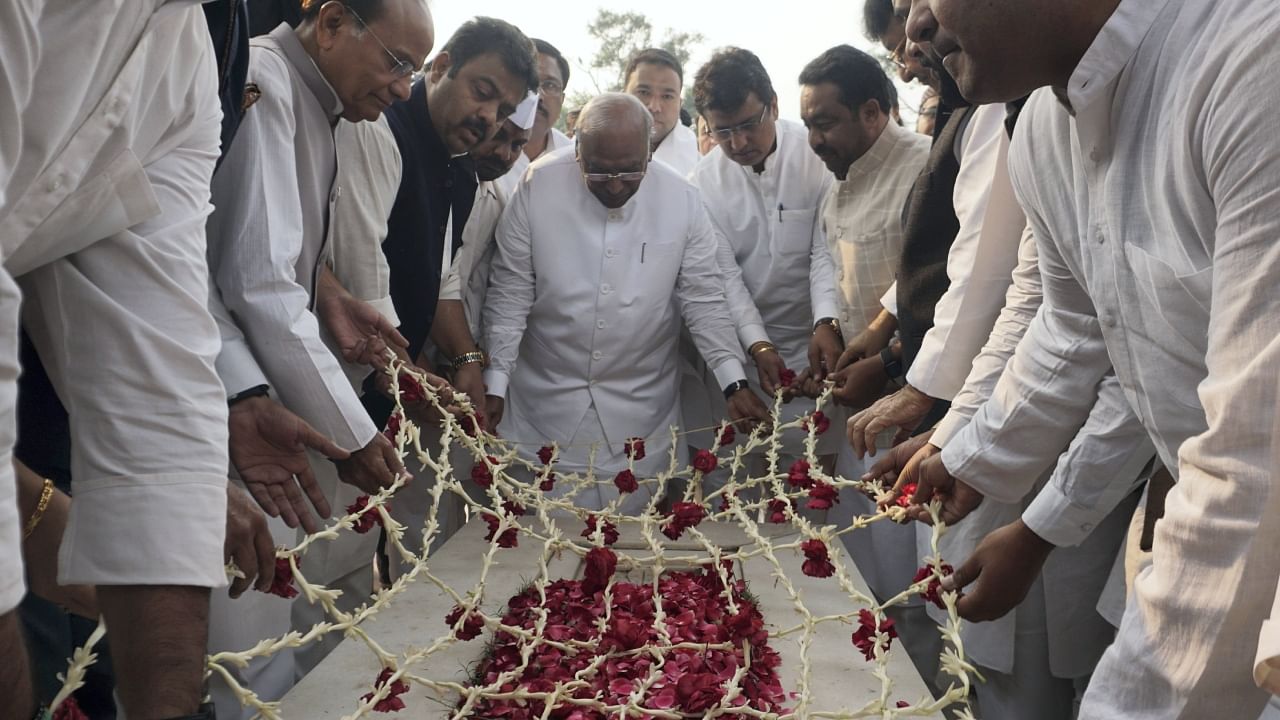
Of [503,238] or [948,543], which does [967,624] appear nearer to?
[948,543]

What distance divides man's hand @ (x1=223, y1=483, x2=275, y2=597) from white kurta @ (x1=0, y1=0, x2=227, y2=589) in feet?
0.48

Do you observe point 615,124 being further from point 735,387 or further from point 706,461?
point 706,461

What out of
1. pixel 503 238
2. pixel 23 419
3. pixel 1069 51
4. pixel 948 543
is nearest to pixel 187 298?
pixel 23 419

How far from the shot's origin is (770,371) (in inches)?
145

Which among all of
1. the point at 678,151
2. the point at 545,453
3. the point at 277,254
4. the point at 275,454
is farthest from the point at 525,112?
the point at 678,151

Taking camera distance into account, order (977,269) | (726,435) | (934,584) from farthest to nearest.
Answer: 1. (726,435)
2. (977,269)
3. (934,584)

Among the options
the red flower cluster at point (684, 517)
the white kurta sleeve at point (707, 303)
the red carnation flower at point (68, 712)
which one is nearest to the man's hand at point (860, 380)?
the white kurta sleeve at point (707, 303)

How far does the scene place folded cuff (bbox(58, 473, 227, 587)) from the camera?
1.29m

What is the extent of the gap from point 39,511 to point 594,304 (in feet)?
8.40

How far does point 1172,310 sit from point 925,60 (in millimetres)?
1761

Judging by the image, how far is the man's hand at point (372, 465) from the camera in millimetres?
2189

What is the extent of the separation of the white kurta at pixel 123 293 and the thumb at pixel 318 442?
0.46 m

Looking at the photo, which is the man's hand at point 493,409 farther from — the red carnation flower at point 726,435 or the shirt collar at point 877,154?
the shirt collar at point 877,154

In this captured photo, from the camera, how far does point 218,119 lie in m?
1.64
